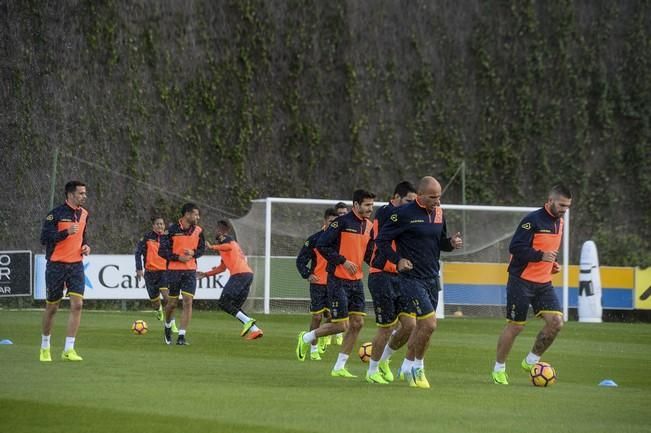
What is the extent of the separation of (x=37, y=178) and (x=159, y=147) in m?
3.54

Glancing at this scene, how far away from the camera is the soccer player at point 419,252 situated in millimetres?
13812

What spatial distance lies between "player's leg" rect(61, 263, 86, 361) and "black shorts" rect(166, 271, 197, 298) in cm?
496

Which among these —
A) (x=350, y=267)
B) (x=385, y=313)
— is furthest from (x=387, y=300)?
(x=350, y=267)

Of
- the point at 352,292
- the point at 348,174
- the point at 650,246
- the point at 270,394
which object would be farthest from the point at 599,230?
the point at 270,394

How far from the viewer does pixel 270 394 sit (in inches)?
498

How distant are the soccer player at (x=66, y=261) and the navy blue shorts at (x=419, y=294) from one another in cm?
486

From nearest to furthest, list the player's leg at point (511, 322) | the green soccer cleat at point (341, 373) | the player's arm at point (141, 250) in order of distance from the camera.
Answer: the player's leg at point (511, 322) < the green soccer cleat at point (341, 373) < the player's arm at point (141, 250)

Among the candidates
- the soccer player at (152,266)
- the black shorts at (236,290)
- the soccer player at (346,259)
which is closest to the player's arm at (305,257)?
the soccer player at (346,259)

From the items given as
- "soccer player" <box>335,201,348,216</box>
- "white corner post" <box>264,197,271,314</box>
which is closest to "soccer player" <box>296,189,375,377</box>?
"soccer player" <box>335,201,348,216</box>

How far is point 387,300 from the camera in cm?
1445

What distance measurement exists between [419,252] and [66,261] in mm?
5288

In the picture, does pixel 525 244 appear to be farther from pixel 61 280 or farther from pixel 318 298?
pixel 61 280

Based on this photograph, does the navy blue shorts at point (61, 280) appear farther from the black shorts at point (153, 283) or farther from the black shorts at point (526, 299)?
the black shorts at point (153, 283)

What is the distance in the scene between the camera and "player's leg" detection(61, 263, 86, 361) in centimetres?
1662
